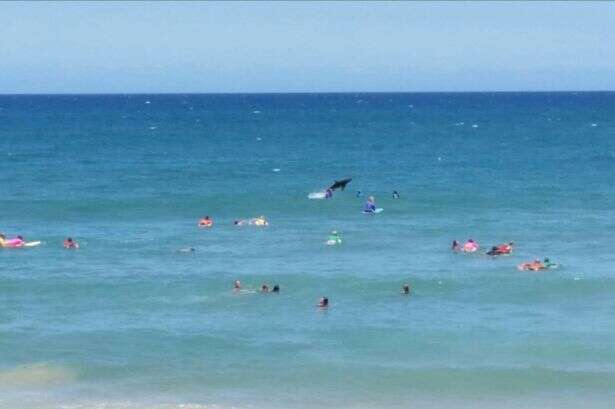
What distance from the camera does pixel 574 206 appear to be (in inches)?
2362

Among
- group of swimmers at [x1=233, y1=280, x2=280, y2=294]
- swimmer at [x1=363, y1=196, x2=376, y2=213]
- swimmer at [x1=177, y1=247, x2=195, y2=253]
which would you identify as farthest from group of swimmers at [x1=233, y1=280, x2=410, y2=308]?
swimmer at [x1=363, y1=196, x2=376, y2=213]

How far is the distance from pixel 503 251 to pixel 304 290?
930 cm

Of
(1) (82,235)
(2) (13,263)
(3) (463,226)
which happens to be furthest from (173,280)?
(3) (463,226)

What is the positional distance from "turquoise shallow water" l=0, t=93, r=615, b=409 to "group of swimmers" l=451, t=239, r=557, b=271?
21.4 inches

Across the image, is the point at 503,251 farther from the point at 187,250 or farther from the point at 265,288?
the point at 187,250

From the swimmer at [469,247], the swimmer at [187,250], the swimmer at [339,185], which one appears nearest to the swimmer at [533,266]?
the swimmer at [469,247]

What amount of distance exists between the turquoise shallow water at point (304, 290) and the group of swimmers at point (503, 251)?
0.54 m

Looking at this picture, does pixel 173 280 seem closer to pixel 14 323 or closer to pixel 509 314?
pixel 14 323

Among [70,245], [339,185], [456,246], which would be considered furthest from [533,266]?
[339,185]

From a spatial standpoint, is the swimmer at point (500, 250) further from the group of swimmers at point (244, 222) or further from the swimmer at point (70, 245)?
the swimmer at point (70, 245)

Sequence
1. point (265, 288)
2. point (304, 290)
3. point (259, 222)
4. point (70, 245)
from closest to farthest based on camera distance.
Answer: point (265, 288) → point (304, 290) → point (70, 245) → point (259, 222)

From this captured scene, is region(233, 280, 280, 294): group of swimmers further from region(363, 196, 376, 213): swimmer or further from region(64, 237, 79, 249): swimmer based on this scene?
region(363, 196, 376, 213): swimmer

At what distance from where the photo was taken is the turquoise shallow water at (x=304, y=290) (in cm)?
2953

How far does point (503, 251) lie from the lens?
4566cm
